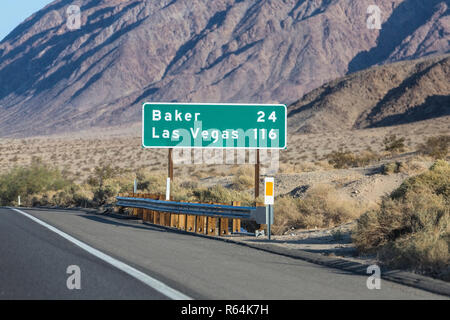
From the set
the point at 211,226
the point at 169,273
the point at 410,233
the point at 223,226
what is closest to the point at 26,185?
the point at 211,226

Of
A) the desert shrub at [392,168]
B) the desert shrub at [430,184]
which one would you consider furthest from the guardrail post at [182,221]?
the desert shrub at [392,168]

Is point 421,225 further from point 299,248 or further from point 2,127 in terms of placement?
point 2,127

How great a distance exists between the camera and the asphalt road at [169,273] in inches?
312

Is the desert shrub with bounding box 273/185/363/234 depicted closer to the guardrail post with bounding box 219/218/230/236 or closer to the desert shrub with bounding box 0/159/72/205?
the guardrail post with bounding box 219/218/230/236

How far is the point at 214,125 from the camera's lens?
2177 centimetres

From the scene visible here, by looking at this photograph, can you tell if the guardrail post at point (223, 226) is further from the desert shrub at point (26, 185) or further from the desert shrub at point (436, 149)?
the desert shrub at point (26, 185)

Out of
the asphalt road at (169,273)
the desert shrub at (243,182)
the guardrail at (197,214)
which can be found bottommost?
the asphalt road at (169,273)

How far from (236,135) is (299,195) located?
3137mm

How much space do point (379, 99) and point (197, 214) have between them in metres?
94.3

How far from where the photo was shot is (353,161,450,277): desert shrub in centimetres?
995

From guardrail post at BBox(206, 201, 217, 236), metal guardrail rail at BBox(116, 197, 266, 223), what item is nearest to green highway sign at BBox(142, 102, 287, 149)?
metal guardrail rail at BBox(116, 197, 266, 223)

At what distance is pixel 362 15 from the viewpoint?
189000 millimetres

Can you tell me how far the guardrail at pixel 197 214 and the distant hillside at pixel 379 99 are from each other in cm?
7668
